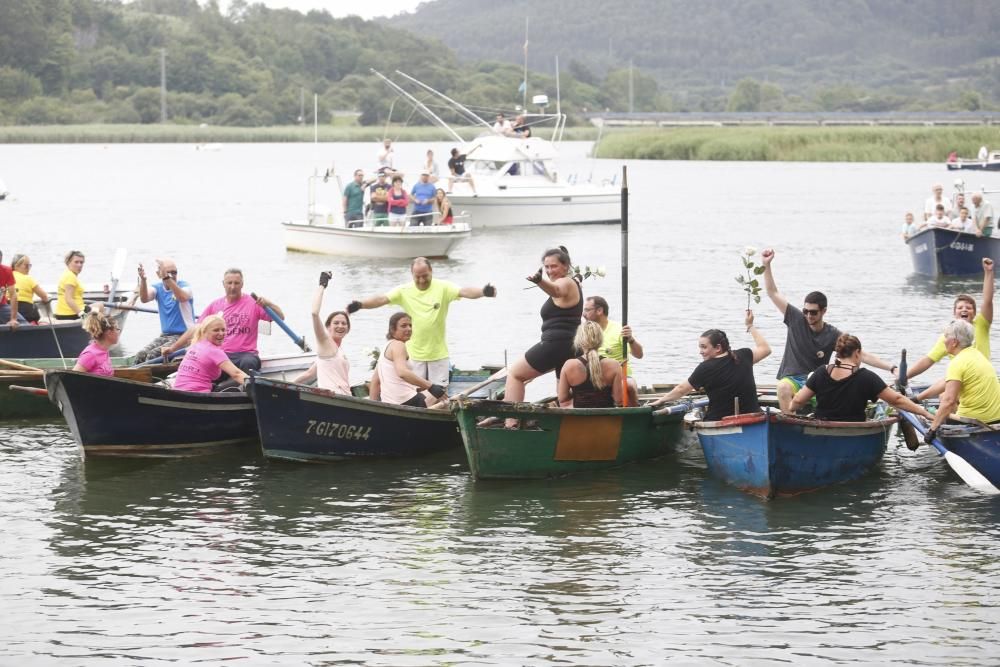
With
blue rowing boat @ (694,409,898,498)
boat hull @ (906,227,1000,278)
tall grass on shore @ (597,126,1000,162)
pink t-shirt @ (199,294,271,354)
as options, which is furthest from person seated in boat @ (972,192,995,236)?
tall grass on shore @ (597,126,1000,162)

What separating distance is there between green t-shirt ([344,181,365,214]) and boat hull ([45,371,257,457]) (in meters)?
19.7

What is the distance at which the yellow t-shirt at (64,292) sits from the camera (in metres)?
19.6

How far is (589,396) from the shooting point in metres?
14.1

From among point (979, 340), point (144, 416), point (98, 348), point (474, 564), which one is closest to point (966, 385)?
point (979, 340)

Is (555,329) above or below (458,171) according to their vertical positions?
below

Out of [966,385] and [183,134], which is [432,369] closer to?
[966,385]

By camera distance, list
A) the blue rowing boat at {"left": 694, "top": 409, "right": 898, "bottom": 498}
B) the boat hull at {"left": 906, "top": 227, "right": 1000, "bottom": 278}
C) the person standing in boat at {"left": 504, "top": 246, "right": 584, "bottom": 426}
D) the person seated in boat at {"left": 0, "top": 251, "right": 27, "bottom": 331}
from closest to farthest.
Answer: the blue rowing boat at {"left": 694, "top": 409, "right": 898, "bottom": 498} < the person standing in boat at {"left": 504, "top": 246, "right": 584, "bottom": 426} < the person seated in boat at {"left": 0, "top": 251, "right": 27, "bottom": 331} < the boat hull at {"left": 906, "top": 227, "right": 1000, "bottom": 278}

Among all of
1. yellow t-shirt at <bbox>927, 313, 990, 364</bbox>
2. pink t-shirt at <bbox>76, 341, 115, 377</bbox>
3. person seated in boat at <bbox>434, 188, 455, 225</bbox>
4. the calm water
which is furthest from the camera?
person seated in boat at <bbox>434, 188, 455, 225</bbox>

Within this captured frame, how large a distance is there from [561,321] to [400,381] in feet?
5.86

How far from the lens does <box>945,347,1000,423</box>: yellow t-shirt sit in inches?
528

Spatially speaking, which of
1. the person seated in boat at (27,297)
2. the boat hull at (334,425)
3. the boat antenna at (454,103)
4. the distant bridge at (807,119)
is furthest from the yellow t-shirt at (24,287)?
the distant bridge at (807,119)

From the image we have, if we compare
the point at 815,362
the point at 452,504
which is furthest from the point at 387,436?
the point at 815,362

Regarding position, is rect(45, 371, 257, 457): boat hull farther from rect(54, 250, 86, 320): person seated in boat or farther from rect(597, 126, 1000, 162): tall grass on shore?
rect(597, 126, 1000, 162): tall grass on shore

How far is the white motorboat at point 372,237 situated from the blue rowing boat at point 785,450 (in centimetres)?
2083
